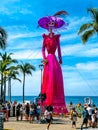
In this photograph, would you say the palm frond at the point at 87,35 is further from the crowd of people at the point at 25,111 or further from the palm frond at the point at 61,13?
the palm frond at the point at 61,13

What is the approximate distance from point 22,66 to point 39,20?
1565 inches

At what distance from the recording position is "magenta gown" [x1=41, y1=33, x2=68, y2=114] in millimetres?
44900

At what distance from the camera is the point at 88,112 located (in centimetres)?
2852

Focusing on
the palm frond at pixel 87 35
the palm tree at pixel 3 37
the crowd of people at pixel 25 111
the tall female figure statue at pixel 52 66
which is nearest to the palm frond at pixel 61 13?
the tall female figure statue at pixel 52 66

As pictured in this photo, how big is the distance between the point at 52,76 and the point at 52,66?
1.10 m

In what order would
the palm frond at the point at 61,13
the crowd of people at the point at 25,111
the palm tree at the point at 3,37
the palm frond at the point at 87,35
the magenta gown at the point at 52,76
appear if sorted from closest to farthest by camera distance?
the crowd of people at the point at 25,111, the palm frond at the point at 87,35, the palm tree at the point at 3,37, the magenta gown at the point at 52,76, the palm frond at the point at 61,13

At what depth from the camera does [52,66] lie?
44906 mm

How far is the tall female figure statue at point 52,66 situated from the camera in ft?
147

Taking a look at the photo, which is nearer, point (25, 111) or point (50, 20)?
point (25, 111)

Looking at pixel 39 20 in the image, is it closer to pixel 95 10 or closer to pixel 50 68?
pixel 50 68

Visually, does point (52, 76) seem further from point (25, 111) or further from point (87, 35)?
point (87, 35)

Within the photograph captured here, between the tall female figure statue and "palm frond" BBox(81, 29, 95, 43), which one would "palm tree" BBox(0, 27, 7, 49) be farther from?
"palm frond" BBox(81, 29, 95, 43)

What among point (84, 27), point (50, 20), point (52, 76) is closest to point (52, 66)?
point (52, 76)

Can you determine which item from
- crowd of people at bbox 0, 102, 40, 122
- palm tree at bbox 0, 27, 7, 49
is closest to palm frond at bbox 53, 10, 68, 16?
palm tree at bbox 0, 27, 7, 49
